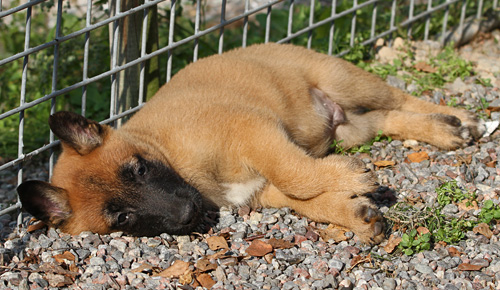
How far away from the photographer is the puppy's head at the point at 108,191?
385cm

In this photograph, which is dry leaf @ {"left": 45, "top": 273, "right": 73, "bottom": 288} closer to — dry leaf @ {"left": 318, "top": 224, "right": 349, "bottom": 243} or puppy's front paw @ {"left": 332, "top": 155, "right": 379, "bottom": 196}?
dry leaf @ {"left": 318, "top": 224, "right": 349, "bottom": 243}

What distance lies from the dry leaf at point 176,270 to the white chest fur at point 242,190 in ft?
2.80

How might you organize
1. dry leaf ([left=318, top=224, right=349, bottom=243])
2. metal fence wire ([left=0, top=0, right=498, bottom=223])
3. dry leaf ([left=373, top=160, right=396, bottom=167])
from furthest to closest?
metal fence wire ([left=0, top=0, right=498, bottom=223]) → dry leaf ([left=373, top=160, right=396, bottom=167]) → dry leaf ([left=318, top=224, right=349, bottom=243])

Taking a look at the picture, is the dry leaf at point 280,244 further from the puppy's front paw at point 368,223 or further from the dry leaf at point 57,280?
the dry leaf at point 57,280

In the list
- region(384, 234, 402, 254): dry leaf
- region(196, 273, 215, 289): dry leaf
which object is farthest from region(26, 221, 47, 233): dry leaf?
region(384, 234, 402, 254): dry leaf

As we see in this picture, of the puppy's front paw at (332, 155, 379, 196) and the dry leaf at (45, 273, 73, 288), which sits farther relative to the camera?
the puppy's front paw at (332, 155, 379, 196)

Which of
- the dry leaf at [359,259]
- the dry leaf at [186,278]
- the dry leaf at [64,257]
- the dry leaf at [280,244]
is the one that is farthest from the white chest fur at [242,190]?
the dry leaf at [64,257]

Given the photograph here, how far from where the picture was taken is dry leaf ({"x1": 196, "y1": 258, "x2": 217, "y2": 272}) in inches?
139

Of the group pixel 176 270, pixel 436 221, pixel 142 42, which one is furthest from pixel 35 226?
pixel 436 221

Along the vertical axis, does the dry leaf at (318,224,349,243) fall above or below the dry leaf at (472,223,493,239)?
below

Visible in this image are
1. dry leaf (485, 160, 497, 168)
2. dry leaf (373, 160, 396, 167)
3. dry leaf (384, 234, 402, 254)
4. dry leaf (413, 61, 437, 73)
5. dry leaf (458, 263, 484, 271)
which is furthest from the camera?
dry leaf (413, 61, 437, 73)

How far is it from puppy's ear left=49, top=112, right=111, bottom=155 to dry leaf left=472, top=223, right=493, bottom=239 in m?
2.56

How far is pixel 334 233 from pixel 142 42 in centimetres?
225

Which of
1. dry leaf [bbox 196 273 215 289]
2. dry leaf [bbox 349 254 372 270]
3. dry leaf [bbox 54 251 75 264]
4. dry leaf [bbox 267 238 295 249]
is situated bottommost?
dry leaf [bbox 54 251 75 264]
